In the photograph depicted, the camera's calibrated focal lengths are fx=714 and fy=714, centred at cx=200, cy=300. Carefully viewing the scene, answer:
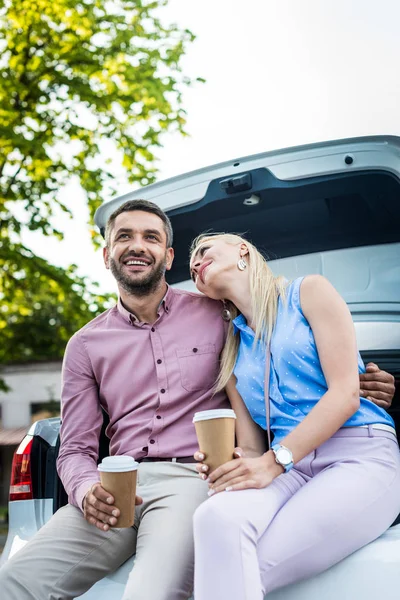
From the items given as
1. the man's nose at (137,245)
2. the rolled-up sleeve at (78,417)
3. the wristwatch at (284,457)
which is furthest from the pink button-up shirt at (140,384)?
the wristwatch at (284,457)

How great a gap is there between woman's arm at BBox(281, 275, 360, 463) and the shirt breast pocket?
0.44 metres

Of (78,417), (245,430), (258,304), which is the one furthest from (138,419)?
(258,304)

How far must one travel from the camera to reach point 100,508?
2.15 metres

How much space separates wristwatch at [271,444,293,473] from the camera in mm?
1992

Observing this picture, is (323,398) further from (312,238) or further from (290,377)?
(312,238)

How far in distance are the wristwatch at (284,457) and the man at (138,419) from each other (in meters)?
0.36

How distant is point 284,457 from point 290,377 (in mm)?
286

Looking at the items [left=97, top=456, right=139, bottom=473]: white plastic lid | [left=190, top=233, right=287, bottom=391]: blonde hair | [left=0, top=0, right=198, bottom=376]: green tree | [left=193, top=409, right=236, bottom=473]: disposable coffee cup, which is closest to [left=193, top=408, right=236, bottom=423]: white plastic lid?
[left=193, top=409, right=236, bottom=473]: disposable coffee cup

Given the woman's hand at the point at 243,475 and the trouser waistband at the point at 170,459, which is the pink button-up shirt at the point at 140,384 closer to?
the trouser waistband at the point at 170,459

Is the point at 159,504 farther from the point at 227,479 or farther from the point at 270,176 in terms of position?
the point at 270,176

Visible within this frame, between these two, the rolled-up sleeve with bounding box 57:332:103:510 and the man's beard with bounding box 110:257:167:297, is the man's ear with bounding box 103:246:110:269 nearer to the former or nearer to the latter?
the man's beard with bounding box 110:257:167:297

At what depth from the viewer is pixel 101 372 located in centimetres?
258

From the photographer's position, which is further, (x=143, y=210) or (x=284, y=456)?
(x=143, y=210)

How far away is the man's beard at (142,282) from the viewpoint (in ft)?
8.63
